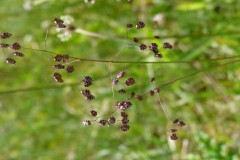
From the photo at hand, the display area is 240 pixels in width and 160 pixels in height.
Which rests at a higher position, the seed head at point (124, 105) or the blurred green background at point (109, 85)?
the blurred green background at point (109, 85)

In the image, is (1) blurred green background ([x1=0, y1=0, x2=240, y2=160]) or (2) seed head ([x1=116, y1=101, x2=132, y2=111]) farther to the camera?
(1) blurred green background ([x1=0, y1=0, x2=240, y2=160])

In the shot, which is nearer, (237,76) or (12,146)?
(237,76)

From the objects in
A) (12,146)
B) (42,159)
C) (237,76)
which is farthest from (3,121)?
Result: (237,76)

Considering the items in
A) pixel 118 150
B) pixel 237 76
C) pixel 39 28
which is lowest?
pixel 118 150

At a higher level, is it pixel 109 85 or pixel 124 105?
pixel 109 85

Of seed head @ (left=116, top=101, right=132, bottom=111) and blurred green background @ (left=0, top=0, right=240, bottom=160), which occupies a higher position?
blurred green background @ (left=0, top=0, right=240, bottom=160)

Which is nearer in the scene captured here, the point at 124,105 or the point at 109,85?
the point at 124,105

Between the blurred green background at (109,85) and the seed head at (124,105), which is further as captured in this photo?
the blurred green background at (109,85)

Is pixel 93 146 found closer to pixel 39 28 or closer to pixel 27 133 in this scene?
pixel 27 133
